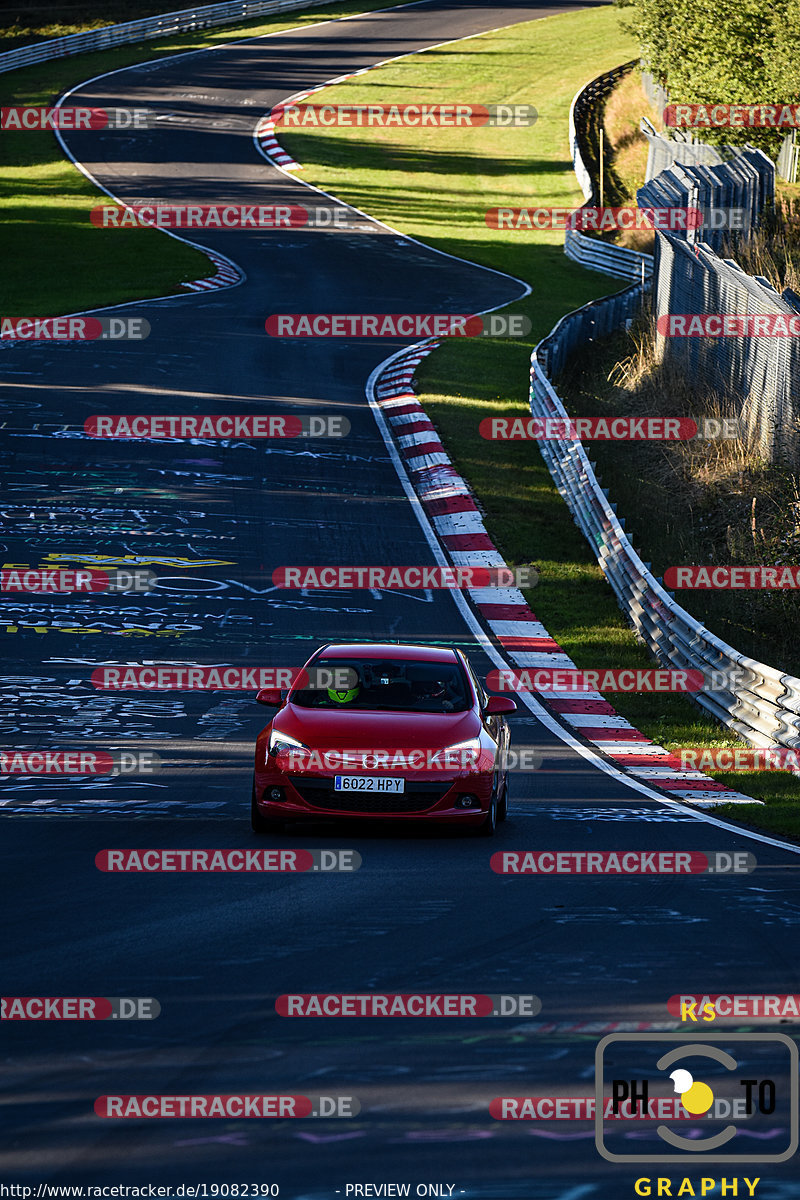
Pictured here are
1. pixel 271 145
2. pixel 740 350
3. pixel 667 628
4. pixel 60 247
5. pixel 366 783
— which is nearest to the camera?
pixel 366 783

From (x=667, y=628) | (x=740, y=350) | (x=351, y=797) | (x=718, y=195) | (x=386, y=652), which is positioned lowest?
(x=667, y=628)

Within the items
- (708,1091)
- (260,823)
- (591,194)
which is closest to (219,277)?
(591,194)

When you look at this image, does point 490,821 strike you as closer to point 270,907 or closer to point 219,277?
point 270,907

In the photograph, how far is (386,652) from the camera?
11781 millimetres

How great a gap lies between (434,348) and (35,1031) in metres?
28.5

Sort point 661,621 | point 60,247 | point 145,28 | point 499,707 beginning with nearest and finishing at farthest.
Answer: point 499,707 < point 661,621 < point 60,247 < point 145,28

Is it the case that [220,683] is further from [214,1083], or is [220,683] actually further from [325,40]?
[325,40]

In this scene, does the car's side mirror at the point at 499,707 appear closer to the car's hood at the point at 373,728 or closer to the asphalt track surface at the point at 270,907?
the car's hood at the point at 373,728

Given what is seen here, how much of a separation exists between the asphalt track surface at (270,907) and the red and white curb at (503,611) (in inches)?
19.9

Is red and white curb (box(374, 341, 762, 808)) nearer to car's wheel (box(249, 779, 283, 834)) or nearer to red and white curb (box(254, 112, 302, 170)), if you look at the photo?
car's wheel (box(249, 779, 283, 834))

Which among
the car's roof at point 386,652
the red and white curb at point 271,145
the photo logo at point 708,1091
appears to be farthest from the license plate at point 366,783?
the red and white curb at point 271,145

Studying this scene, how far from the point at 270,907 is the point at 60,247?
3686 cm

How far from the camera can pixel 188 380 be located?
94.1 feet

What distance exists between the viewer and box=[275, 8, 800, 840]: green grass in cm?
1772
